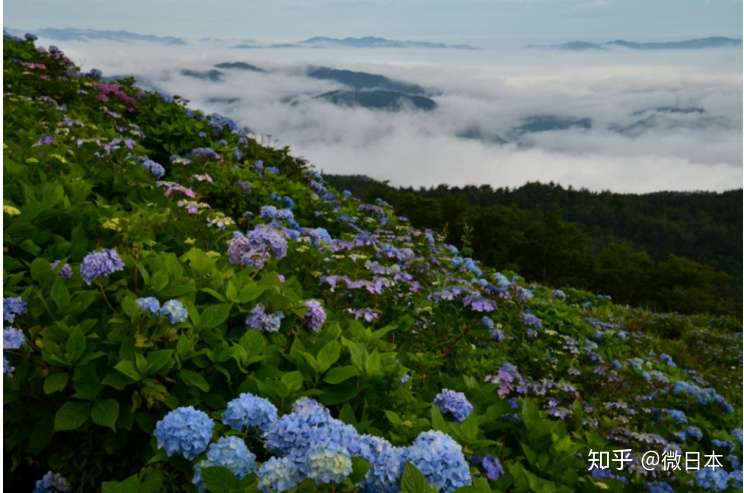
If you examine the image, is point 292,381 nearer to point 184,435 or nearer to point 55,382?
point 184,435

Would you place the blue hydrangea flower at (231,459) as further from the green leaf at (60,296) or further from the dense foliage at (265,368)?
the green leaf at (60,296)

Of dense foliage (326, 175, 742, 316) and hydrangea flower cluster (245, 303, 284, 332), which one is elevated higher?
hydrangea flower cluster (245, 303, 284, 332)

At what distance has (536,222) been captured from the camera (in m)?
45.1

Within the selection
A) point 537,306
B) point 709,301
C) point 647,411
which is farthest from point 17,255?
point 709,301

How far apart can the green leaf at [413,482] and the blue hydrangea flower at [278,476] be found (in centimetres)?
28

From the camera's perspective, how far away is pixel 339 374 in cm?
285

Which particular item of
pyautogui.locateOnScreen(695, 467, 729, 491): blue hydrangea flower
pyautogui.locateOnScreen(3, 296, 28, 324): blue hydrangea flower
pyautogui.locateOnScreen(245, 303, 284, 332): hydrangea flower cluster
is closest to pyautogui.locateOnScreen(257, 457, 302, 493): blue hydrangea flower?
pyautogui.locateOnScreen(245, 303, 284, 332): hydrangea flower cluster

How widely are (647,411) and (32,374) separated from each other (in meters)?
4.45

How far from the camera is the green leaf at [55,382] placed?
2.60m

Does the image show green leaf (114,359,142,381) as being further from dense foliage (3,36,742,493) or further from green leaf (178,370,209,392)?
green leaf (178,370,209,392)

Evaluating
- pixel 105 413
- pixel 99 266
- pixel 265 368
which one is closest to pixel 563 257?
pixel 265 368

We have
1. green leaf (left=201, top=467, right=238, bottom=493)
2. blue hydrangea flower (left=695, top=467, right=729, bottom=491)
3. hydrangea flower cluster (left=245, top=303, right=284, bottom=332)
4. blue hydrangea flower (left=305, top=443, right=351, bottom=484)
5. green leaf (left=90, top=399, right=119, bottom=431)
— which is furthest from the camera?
blue hydrangea flower (left=695, top=467, right=729, bottom=491)

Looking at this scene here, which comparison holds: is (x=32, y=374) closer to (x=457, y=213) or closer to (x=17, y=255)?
(x=17, y=255)

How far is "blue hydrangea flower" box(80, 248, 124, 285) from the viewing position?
9.81 ft
